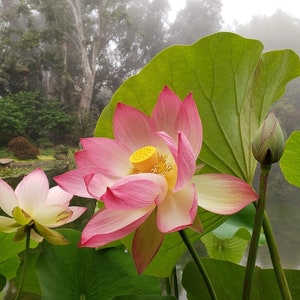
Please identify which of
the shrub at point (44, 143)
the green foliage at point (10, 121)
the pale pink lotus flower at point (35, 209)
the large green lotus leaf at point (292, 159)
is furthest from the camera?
the shrub at point (44, 143)

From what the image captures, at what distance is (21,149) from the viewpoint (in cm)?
581

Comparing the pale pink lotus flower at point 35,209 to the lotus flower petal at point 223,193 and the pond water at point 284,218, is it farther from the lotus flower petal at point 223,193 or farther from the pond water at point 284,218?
the pond water at point 284,218

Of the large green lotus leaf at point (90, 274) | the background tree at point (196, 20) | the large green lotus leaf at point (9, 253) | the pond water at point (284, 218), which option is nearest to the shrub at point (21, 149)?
the pond water at point (284, 218)

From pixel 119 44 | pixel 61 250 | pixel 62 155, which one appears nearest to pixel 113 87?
pixel 119 44

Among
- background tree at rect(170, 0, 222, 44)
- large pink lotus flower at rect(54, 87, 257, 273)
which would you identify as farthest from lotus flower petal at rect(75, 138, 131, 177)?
background tree at rect(170, 0, 222, 44)

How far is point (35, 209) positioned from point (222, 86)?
19cm

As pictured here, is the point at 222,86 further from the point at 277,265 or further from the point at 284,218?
the point at 284,218

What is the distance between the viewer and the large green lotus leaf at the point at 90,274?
31 centimetres

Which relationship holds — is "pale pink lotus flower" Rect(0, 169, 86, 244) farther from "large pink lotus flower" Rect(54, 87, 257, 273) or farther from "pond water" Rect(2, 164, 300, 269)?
"pond water" Rect(2, 164, 300, 269)

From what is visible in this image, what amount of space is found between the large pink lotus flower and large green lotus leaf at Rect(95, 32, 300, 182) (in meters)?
0.08

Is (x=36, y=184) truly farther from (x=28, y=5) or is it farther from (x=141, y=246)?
(x=28, y=5)

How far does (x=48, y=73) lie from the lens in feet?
26.3

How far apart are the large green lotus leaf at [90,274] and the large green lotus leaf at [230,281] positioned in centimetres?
3

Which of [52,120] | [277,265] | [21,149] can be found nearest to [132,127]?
[277,265]
